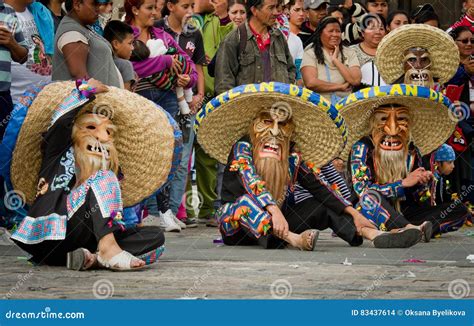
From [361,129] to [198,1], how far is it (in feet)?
7.93

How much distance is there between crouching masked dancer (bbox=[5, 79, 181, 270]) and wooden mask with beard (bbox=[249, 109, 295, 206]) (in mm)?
1295

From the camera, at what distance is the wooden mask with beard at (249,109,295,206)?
9.60 m

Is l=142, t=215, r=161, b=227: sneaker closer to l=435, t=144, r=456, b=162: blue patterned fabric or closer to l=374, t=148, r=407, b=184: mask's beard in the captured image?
l=374, t=148, r=407, b=184: mask's beard

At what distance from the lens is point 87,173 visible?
7945 mm

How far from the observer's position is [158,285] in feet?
23.1

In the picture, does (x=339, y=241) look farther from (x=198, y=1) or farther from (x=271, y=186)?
(x=198, y=1)

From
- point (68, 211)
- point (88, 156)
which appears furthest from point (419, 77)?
point (68, 211)

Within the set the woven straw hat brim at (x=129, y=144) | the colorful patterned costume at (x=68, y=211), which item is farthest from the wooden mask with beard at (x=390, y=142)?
the colorful patterned costume at (x=68, y=211)

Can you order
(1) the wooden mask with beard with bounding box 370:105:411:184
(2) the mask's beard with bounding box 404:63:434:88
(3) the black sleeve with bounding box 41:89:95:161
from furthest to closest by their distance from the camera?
(2) the mask's beard with bounding box 404:63:434:88 → (1) the wooden mask with beard with bounding box 370:105:411:184 → (3) the black sleeve with bounding box 41:89:95:161

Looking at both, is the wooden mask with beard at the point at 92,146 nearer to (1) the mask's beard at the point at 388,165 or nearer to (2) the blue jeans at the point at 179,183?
(1) the mask's beard at the point at 388,165

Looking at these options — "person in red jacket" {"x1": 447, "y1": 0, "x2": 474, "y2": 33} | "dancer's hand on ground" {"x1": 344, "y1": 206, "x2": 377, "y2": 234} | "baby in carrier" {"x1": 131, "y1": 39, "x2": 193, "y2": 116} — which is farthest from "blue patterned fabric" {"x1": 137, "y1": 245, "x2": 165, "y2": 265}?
"person in red jacket" {"x1": 447, "y1": 0, "x2": 474, "y2": 33}

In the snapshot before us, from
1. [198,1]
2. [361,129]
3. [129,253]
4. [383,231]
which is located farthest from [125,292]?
[198,1]

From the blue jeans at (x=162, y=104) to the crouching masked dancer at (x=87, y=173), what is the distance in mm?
2678

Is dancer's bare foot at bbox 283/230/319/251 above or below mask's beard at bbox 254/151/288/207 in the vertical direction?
below
